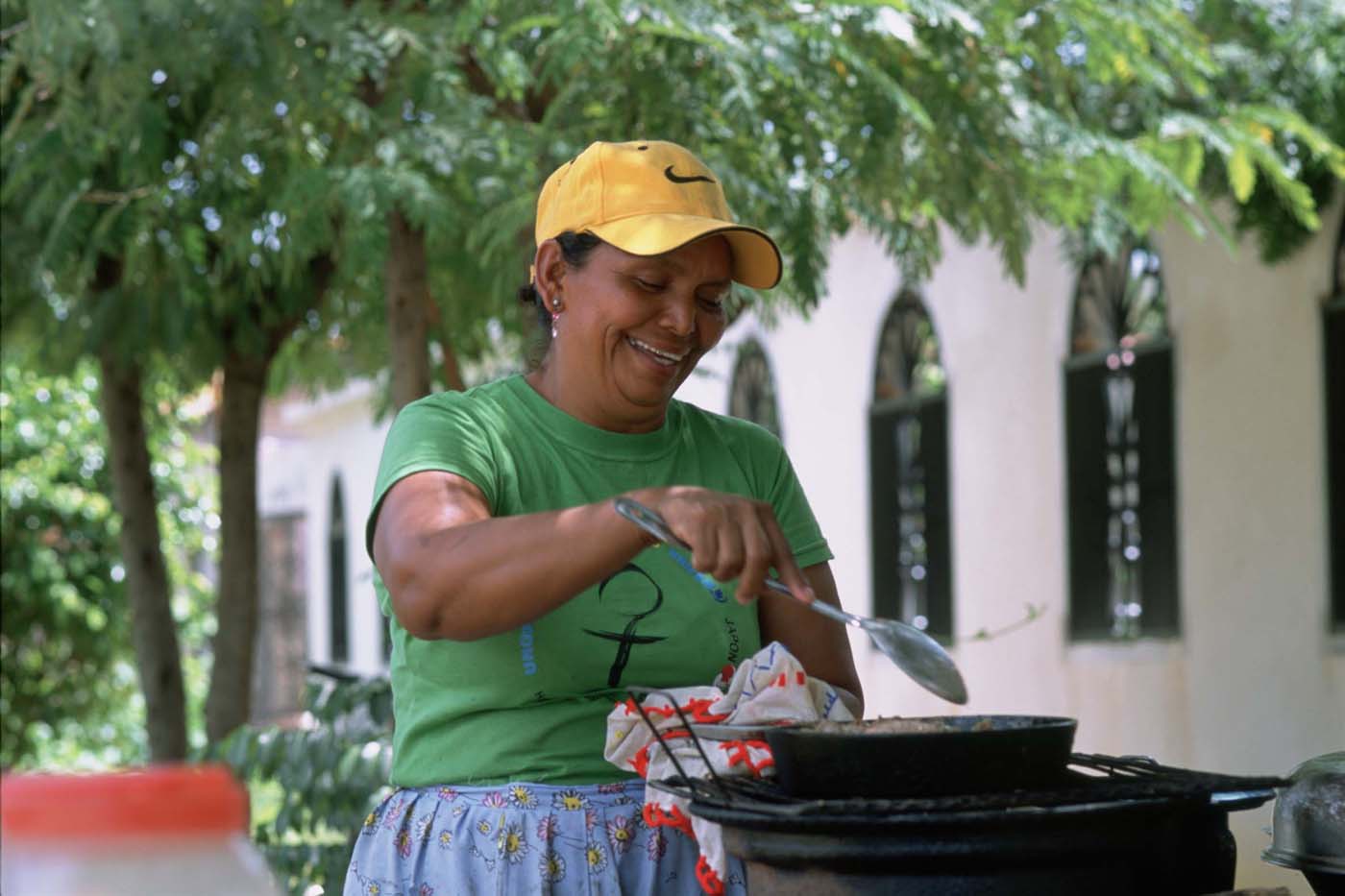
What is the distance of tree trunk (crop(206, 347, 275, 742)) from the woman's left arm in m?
5.21

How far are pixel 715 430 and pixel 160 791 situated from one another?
1528mm

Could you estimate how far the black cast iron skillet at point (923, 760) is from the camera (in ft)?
5.45

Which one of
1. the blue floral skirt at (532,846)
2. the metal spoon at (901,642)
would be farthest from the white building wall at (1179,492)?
the metal spoon at (901,642)

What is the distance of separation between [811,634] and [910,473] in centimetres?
913

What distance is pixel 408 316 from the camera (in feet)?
17.3

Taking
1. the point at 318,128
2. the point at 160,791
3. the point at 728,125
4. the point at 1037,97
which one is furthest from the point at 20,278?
the point at 160,791

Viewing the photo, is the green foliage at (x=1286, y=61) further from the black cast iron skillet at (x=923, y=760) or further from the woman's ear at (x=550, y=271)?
the black cast iron skillet at (x=923, y=760)

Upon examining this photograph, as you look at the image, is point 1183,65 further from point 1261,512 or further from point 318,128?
point 1261,512

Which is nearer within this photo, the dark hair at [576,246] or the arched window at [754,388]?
the dark hair at [576,246]

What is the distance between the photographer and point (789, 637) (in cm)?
237

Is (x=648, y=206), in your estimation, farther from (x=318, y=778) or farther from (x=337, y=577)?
(x=337, y=577)

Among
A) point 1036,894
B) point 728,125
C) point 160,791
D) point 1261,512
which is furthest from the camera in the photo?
point 1261,512

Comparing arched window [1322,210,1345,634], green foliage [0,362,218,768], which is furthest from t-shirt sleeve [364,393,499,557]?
green foliage [0,362,218,768]

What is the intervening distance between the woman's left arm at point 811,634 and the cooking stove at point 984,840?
0.64 metres
